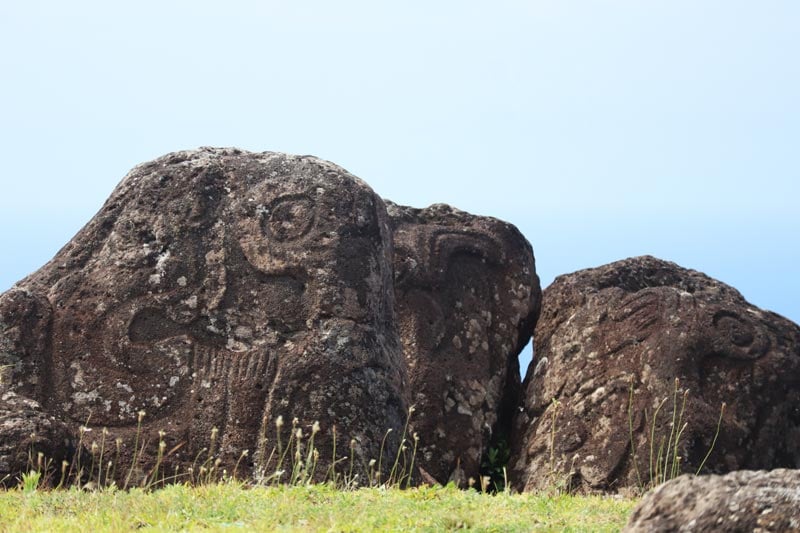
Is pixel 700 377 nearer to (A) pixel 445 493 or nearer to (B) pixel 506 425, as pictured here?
(B) pixel 506 425

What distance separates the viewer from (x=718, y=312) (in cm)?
1549

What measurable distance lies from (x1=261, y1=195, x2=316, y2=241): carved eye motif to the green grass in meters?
2.62

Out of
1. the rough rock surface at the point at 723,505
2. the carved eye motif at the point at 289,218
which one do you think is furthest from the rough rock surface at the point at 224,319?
the rough rock surface at the point at 723,505

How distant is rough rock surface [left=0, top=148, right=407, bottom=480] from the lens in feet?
38.7

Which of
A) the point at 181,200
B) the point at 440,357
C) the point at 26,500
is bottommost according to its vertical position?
the point at 26,500

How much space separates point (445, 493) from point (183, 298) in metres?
3.15

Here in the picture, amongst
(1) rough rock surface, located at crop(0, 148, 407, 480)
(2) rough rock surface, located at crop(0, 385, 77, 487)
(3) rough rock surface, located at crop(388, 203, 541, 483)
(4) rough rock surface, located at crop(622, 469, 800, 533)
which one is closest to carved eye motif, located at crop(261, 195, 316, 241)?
(1) rough rock surface, located at crop(0, 148, 407, 480)

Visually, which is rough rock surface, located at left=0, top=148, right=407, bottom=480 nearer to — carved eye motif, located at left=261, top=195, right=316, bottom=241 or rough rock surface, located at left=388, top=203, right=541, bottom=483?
carved eye motif, located at left=261, top=195, right=316, bottom=241

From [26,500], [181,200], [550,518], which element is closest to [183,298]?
[181,200]

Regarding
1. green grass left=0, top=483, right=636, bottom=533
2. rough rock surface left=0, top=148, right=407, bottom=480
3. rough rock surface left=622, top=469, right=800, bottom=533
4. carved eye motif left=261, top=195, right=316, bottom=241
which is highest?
carved eye motif left=261, top=195, right=316, bottom=241

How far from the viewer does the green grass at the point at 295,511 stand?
342 inches

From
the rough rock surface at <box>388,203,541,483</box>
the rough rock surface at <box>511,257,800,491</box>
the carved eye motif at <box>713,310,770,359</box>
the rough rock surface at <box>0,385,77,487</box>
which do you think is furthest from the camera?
the rough rock surface at <box>388,203,541,483</box>

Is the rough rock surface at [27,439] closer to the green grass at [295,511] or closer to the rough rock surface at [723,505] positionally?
the green grass at [295,511]

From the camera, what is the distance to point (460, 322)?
1633 centimetres
